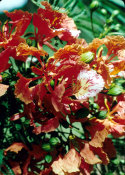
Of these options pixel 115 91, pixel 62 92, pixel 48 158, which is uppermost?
pixel 62 92

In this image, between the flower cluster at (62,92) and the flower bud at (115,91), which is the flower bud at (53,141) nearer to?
the flower cluster at (62,92)

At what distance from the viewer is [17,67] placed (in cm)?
81

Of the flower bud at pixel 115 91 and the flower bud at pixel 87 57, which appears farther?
the flower bud at pixel 115 91

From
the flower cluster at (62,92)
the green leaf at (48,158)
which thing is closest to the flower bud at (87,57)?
the flower cluster at (62,92)

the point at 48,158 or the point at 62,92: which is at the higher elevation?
the point at 62,92

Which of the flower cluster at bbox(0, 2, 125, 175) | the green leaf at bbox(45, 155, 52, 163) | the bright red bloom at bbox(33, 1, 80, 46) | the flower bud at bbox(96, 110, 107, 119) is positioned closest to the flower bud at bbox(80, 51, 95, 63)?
the flower cluster at bbox(0, 2, 125, 175)

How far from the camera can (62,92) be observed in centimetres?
58

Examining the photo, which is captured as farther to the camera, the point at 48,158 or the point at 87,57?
the point at 48,158

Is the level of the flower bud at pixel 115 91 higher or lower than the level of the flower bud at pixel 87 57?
lower

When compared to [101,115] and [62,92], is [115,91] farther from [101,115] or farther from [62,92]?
[62,92]

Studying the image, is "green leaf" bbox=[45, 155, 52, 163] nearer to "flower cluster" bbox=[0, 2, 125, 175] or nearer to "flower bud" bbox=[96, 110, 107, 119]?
"flower cluster" bbox=[0, 2, 125, 175]

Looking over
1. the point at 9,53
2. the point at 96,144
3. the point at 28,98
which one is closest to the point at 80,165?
the point at 96,144

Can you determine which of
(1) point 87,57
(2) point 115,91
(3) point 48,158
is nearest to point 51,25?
(1) point 87,57

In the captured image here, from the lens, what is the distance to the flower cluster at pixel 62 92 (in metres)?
0.62
